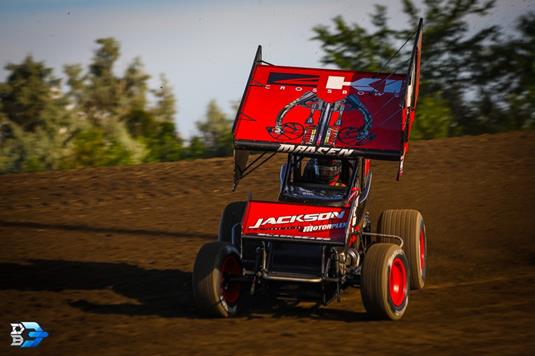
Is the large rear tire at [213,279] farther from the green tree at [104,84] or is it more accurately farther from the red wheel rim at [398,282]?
the green tree at [104,84]

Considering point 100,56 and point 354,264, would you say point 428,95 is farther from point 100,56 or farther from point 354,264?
point 354,264

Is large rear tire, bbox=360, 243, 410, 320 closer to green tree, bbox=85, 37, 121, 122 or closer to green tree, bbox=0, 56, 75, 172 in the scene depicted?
green tree, bbox=0, 56, 75, 172

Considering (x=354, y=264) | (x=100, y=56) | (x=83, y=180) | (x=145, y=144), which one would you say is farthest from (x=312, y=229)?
(x=100, y=56)

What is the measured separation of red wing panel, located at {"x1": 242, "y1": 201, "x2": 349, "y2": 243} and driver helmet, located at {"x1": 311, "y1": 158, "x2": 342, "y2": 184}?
36.5 inches

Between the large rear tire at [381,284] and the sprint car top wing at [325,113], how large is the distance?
48.5 inches

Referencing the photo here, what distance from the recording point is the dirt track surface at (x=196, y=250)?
1041cm

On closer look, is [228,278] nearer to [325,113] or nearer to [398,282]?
[398,282]

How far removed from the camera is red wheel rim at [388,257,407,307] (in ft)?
36.9

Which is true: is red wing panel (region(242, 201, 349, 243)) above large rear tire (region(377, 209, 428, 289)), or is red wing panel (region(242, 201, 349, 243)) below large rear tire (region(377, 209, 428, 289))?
above

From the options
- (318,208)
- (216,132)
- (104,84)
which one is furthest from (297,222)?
(104,84)

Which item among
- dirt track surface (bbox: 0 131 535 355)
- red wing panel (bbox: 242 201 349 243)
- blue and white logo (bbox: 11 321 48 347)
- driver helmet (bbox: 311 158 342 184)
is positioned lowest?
blue and white logo (bbox: 11 321 48 347)

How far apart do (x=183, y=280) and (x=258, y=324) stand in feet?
8.63

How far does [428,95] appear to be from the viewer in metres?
27.5

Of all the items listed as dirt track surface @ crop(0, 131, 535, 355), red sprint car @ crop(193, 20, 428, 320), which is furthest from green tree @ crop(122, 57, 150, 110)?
red sprint car @ crop(193, 20, 428, 320)
